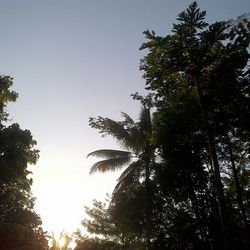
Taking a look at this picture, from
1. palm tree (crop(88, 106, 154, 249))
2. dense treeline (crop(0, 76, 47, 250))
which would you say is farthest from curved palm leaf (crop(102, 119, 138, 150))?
dense treeline (crop(0, 76, 47, 250))

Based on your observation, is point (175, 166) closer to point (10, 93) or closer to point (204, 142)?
point (204, 142)

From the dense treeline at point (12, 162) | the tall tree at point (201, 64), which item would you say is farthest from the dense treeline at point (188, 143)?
the dense treeline at point (12, 162)

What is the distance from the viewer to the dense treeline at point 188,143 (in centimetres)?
1087

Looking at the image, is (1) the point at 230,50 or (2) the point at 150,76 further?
(2) the point at 150,76

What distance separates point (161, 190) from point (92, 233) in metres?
13.5

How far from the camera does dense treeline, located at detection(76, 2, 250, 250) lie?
10867 millimetres

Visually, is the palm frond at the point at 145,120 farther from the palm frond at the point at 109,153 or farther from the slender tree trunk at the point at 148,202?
the slender tree trunk at the point at 148,202

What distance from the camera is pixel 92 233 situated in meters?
28.5

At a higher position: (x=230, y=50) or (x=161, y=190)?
(x=230, y=50)

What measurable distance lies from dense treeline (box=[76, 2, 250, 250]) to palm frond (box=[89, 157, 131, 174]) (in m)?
0.06

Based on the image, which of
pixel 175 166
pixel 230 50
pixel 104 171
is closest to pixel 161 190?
pixel 175 166

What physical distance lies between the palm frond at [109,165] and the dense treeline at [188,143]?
0.20ft

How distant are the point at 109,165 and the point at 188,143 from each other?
526 cm

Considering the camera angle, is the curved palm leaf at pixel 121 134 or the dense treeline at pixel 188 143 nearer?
the dense treeline at pixel 188 143
